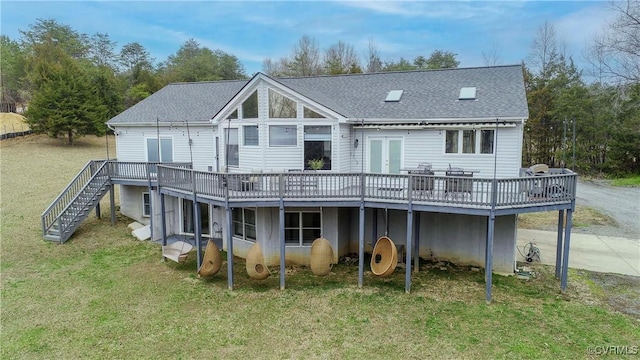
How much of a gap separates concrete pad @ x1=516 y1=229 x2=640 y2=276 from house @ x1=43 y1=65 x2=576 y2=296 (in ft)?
7.44

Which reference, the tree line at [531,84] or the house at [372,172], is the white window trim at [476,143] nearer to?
the house at [372,172]

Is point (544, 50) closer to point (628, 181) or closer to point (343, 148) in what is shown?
point (628, 181)

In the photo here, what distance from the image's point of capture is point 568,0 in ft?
84.6

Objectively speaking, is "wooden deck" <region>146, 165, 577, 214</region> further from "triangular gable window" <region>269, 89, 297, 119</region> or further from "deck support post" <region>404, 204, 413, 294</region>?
"triangular gable window" <region>269, 89, 297, 119</region>

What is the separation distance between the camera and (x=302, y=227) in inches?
546

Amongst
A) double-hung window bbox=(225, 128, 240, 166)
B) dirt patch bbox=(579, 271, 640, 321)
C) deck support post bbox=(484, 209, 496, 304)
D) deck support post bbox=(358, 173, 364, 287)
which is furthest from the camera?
double-hung window bbox=(225, 128, 240, 166)

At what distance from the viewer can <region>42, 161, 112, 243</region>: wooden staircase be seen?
52.3 feet

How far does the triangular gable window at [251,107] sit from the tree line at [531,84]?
16.5 m

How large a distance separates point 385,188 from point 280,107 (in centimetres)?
467

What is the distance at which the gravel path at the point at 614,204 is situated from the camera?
17.6m

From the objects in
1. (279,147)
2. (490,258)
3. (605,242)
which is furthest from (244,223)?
(605,242)

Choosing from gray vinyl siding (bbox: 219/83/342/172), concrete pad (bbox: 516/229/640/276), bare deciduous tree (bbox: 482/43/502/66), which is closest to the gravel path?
concrete pad (bbox: 516/229/640/276)

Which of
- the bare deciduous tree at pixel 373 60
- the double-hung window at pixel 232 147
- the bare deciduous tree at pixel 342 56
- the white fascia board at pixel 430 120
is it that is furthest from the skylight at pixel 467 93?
the bare deciduous tree at pixel 373 60

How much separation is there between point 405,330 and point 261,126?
798 centimetres
